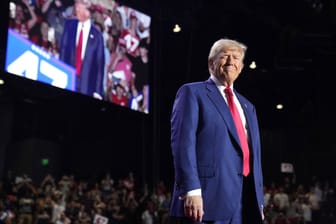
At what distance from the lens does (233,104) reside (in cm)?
239

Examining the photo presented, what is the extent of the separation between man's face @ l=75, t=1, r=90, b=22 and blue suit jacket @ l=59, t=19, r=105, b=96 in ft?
0.50

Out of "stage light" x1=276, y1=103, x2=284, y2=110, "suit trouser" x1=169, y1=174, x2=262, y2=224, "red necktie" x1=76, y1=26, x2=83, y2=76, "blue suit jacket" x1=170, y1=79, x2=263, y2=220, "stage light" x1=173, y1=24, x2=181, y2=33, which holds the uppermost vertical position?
"stage light" x1=173, y1=24, x2=181, y2=33

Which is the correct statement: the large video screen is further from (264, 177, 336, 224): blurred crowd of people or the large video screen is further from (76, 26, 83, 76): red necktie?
(264, 177, 336, 224): blurred crowd of people

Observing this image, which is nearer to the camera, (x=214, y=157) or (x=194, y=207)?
(x=194, y=207)

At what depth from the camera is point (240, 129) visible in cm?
234

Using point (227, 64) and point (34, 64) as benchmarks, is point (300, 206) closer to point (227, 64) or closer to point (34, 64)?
point (34, 64)

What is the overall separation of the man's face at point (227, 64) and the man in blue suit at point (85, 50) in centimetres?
727

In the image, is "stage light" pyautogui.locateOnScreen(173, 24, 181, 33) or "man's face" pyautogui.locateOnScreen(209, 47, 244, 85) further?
"stage light" pyautogui.locateOnScreen(173, 24, 181, 33)

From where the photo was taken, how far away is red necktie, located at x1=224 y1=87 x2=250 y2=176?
2301 millimetres

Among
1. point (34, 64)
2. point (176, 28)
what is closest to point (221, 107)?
point (34, 64)

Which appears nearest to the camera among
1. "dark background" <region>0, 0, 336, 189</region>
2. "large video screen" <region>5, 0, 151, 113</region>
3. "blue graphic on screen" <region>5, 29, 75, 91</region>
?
"blue graphic on screen" <region>5, 29, 75, 91</region>

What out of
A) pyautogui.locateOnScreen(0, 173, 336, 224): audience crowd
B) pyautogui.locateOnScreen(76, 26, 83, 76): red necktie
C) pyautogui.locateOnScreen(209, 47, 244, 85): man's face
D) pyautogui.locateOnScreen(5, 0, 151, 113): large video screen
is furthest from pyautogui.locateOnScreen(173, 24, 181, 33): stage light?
pyautogui.locateOnScreen(209, 47, 244, 85): man's face

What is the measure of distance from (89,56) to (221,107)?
7967mm

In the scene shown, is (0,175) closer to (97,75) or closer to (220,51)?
(97,75)
